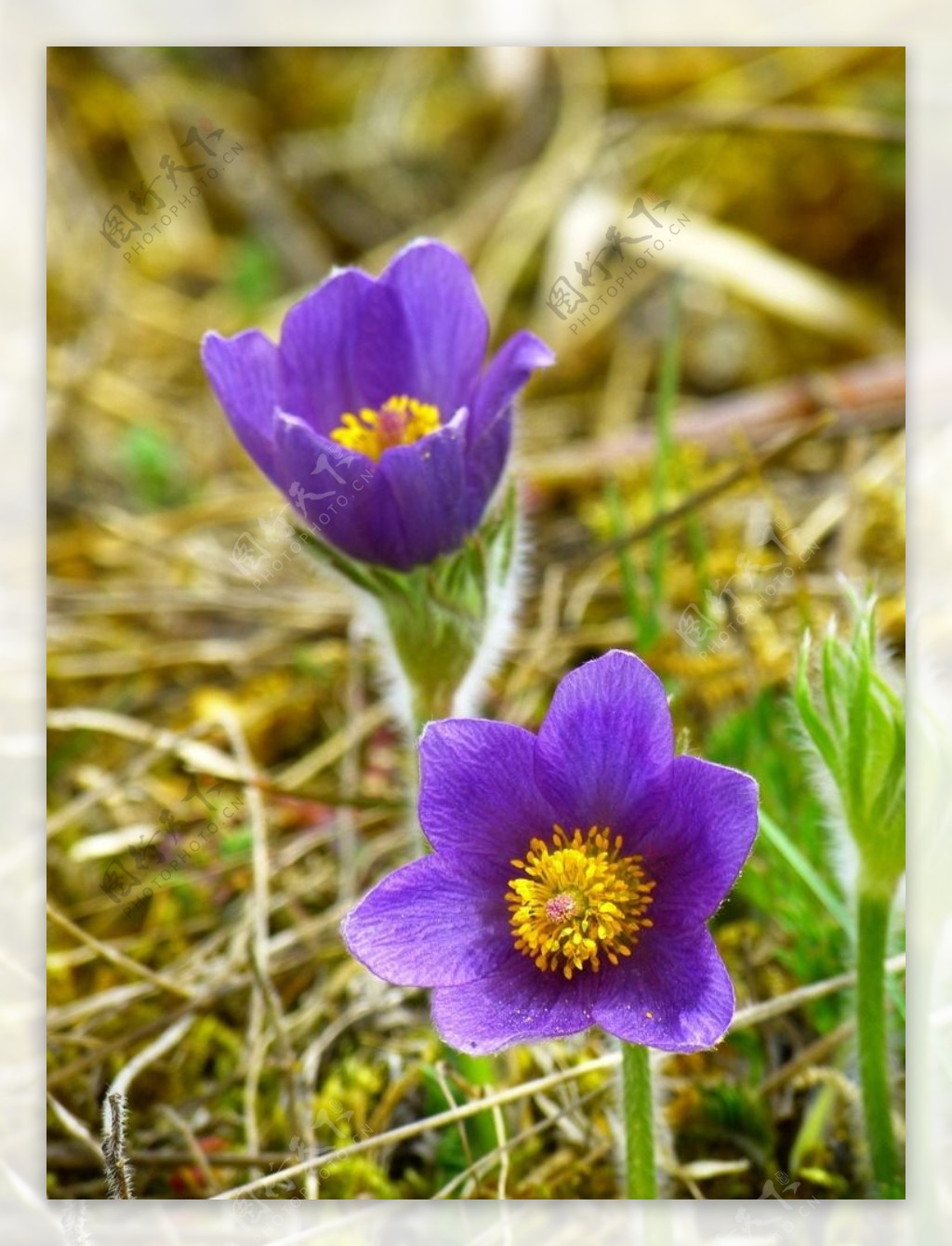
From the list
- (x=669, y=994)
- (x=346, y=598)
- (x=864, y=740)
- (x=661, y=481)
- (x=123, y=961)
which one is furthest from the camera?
(x=346, y=598)

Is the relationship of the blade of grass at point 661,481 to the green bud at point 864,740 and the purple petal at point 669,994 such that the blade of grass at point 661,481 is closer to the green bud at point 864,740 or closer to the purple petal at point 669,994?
the green bud at point 864,740

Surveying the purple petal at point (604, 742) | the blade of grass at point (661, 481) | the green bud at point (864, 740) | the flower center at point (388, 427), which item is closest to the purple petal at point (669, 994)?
the purple petal at point (604, 742)

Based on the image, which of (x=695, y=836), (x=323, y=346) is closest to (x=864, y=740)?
(x=695, y=836)

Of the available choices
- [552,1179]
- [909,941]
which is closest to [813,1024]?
[909,941]

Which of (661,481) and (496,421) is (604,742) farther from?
(661,481)

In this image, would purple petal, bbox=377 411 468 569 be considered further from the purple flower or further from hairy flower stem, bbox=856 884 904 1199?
hairy flower stem, bbox=856 884 904 1199

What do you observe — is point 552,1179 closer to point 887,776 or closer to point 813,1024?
point 813,1024

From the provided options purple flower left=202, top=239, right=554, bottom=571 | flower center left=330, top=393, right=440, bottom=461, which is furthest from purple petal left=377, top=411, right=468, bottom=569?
flower center left=330, top=393, right=440, bottom=461
